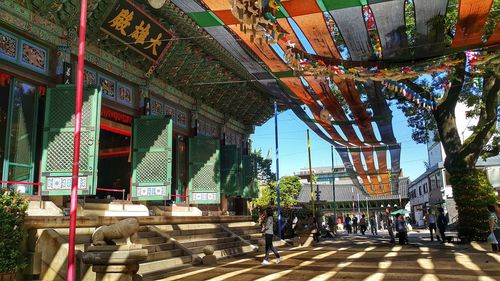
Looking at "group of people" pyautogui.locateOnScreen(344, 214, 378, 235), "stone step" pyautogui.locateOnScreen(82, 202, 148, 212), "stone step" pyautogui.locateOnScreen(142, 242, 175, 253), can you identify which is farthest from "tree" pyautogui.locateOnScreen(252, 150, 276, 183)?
"stone step" pyautogui.locateOnScreen(142, 242, 175, 253)

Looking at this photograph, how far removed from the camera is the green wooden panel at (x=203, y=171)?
14.4 m

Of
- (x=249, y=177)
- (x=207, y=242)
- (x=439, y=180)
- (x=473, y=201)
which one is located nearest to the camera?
(x=207, y=242)

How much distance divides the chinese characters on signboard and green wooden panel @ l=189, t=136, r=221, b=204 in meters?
3.75

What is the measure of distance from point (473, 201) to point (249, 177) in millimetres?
8453

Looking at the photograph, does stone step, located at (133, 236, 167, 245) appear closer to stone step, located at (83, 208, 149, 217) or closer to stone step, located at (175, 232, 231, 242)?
stone step, located at (175, 232, 231, 242)

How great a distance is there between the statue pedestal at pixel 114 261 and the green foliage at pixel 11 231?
1.12m

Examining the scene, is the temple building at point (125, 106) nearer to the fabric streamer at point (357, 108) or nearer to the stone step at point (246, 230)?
the stone step at point (246, 230)

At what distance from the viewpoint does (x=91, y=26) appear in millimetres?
9695

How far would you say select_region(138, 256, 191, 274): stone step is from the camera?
795 centimetres

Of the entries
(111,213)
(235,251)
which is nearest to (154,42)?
(111,213)

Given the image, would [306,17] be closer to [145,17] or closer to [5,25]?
[145,17]

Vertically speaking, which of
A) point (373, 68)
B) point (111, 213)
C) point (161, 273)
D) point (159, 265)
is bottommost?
point (161, 273)

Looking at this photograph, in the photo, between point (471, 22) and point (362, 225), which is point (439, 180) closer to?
point (362, 225)

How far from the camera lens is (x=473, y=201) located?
45.4 ft
